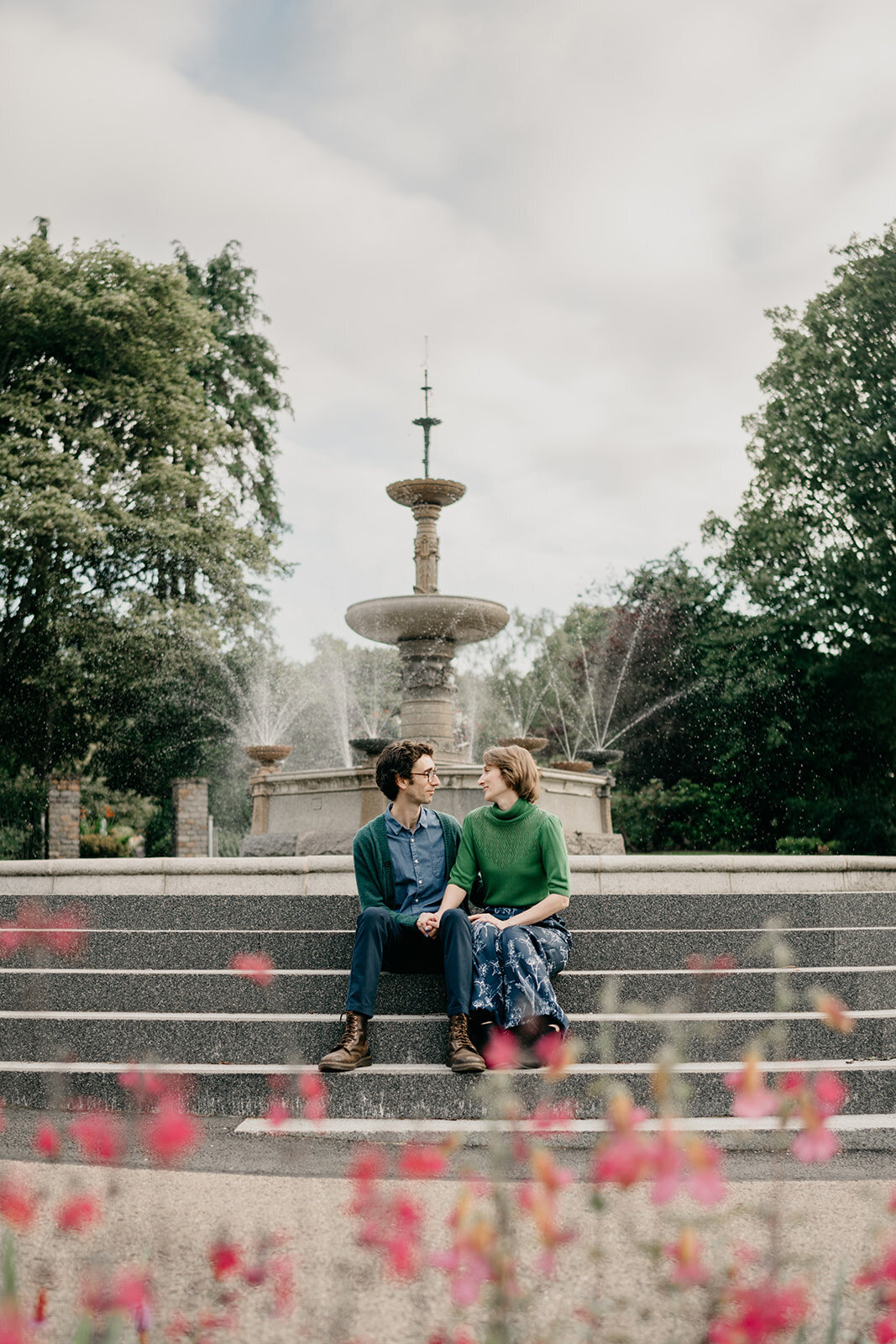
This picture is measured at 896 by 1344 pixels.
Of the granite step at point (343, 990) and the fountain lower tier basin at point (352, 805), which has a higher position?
the fountain lower tier basin at point (352, 805)

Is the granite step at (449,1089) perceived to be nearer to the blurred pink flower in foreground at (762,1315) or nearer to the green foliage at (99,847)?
the blurred pink flower in foreground at (762,1315)

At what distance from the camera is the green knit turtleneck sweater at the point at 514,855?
513 cm

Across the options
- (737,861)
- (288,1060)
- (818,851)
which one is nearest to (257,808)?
(737,861)

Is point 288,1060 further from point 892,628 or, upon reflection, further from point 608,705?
point 608,705

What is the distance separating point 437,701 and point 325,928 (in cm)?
854

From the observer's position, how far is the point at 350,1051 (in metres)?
4.75

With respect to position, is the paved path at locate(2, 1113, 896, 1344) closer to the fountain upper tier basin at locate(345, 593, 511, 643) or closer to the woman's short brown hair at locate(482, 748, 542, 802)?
the woman's short brown hair at locate(482, 748, 542, 802)

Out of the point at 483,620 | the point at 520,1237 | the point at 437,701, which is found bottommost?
the point at 520,1237

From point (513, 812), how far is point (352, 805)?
8.35m

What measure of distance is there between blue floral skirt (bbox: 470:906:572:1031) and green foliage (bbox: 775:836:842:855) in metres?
19.9

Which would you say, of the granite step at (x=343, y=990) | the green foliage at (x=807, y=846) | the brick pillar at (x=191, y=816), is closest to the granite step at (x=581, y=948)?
the granite step at (x=343, y=990)

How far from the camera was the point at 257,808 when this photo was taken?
47.8 feet

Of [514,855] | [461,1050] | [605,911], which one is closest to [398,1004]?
[461,1050]

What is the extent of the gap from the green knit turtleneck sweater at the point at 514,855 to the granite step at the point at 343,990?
2.12 feet
